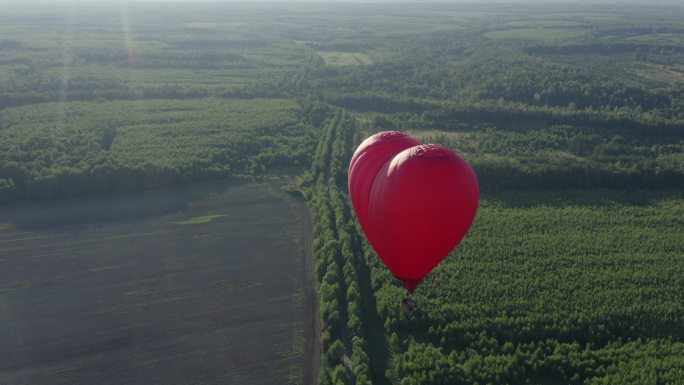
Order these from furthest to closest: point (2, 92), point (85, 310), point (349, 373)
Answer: point (2, 92), point (85, 310), point (349, 373)

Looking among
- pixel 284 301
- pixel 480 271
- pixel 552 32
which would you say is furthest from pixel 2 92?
pixel 552 32

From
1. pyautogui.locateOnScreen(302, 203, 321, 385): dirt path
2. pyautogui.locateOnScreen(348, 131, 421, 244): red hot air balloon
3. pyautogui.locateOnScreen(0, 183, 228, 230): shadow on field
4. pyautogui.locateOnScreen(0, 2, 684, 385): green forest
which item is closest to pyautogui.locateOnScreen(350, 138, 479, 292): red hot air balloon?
pyautogui.locateOnScreen(348, 131, 421, 244): red hot air balloon

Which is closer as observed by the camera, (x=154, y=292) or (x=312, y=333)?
(x=312, y=333)

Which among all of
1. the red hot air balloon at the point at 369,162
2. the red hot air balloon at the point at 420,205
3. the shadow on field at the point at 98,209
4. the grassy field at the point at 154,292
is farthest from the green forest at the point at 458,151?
the red hot air balloon at the point at 369,162

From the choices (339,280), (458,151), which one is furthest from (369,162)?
(458,151)

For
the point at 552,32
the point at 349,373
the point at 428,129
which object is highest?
the point at 552,32

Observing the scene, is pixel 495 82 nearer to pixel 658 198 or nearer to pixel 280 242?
pixel 658 198

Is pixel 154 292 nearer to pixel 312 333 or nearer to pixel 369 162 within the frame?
pixel 312 333
